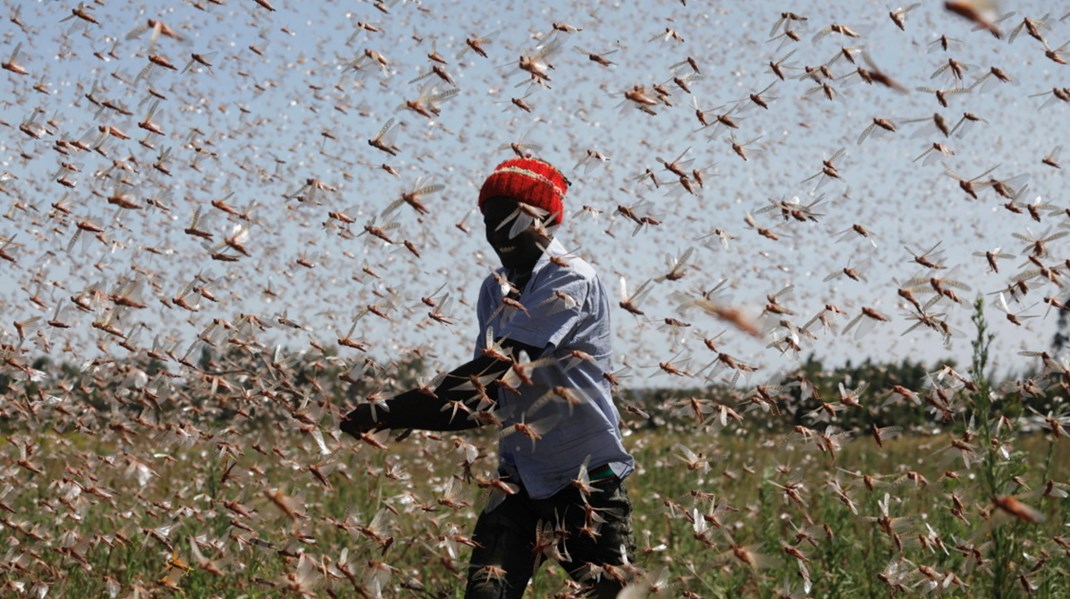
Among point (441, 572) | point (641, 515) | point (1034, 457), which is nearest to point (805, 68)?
point (441, 572)

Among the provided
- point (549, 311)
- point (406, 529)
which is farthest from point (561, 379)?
point (406, 529)

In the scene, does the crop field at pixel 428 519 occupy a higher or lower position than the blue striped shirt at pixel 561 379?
lower

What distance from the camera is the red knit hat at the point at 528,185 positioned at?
3.38 metres

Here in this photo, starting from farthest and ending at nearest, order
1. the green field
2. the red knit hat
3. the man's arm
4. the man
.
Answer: the green field → the red knit hat → the man → the man's arm

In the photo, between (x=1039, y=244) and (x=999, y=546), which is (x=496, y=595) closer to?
(x=999, y=546)

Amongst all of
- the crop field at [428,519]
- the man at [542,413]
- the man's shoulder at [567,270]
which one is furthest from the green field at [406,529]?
the man's shoulder at [567,270]

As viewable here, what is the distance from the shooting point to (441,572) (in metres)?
5.73

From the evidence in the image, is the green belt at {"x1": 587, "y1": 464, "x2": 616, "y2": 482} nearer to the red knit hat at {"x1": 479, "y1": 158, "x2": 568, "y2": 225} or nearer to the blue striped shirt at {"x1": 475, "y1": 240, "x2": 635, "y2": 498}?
the blue striped shirt at {"x1": 475, "y1": 240, "x2": 635, "y2": 498}

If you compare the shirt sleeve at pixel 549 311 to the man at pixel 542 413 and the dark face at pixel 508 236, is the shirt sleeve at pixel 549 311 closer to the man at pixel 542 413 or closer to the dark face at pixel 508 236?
the man at pixel 542 413

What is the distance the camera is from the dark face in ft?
11.1

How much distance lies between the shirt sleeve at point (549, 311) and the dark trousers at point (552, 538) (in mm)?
576

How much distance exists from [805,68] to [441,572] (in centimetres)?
330

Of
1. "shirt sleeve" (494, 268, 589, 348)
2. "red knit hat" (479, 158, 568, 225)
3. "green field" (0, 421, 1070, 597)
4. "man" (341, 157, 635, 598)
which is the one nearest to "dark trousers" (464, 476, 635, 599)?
"man" (341, 157, 635, 598)

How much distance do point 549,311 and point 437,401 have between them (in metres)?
0.43
